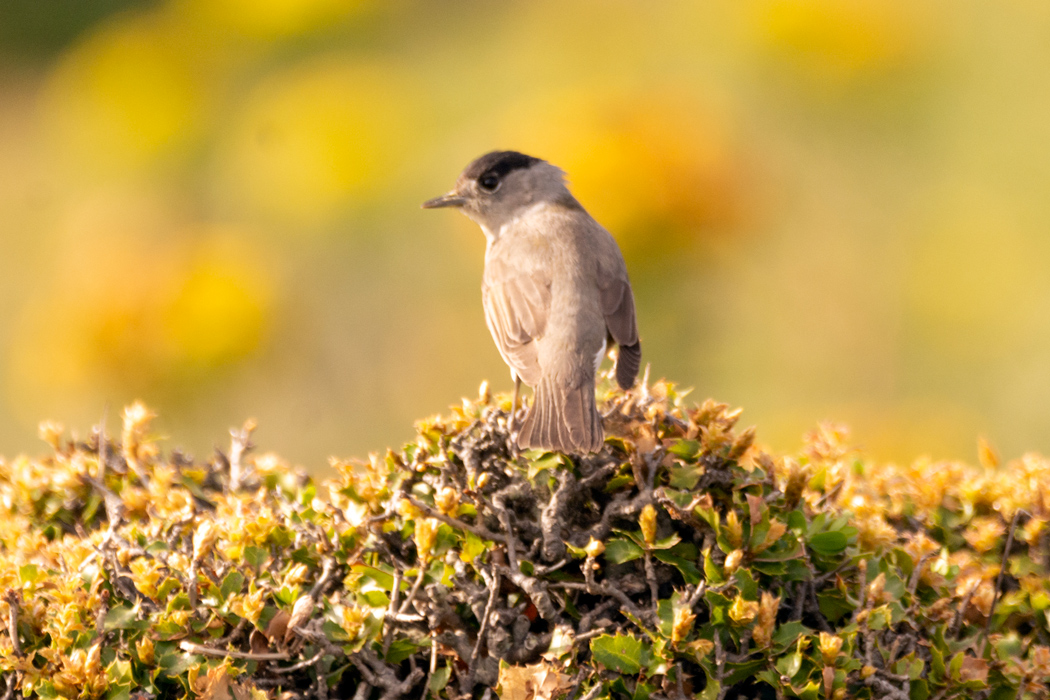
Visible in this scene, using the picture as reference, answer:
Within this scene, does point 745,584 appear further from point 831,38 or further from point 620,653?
point 831,38

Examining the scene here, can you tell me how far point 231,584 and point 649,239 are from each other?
6.09 meters

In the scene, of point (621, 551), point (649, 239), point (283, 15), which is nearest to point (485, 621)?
point (621, 551)

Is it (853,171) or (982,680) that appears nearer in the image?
(982,680)

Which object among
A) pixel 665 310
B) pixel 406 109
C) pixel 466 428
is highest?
pixel 406 109

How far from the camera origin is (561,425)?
108 inches

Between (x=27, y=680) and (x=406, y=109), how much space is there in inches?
416

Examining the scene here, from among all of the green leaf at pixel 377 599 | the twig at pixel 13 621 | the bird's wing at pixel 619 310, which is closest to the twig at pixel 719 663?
the green leaf at pixel 377 599

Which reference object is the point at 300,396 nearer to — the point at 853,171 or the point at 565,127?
the point at 565,127

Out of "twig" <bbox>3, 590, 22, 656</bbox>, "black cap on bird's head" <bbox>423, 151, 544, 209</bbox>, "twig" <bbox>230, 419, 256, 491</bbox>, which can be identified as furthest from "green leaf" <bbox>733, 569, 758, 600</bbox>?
"black cap on bird's head" <bbox>423, 151, 544, 209</bbox>

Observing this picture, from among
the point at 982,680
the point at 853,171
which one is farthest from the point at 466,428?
the point at 853,171

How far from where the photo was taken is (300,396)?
878 cm

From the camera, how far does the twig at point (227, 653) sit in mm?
2559

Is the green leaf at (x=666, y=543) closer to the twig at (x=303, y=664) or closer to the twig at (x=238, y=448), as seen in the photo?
the twig at (x=303, y=664)

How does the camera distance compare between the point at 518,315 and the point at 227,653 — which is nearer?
the point at 227,653
